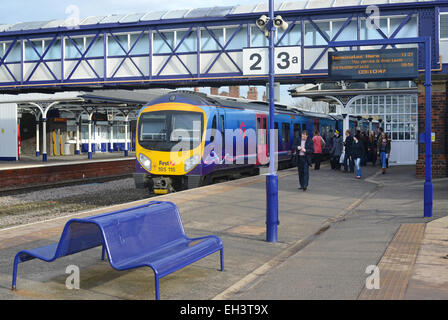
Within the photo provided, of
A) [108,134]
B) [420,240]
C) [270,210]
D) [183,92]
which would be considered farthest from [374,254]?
[108,134]

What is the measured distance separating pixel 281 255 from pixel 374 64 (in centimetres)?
1352

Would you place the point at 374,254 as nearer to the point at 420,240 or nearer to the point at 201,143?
the point at 420,240

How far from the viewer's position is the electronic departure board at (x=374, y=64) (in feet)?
61.7

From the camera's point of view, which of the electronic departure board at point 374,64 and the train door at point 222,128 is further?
the electronic departure board at point 374,64

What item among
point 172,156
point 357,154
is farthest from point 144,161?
point 357,154

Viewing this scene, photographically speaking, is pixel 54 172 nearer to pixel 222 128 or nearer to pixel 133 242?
pixel 222 128

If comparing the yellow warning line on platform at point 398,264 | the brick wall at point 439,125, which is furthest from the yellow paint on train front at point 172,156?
the brick wall at point 439,125

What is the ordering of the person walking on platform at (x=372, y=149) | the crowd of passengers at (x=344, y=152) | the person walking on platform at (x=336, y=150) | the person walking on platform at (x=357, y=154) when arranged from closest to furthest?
the crowd of passengers at (x=344, y=152) → the person walking on platform at (x=357, y=154) → the person walking on platform at (x=336, y=150) → the person walking on platform at (x=372, y=149)

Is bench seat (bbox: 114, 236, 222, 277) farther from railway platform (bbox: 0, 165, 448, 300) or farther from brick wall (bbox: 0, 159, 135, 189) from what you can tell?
brick wall (bbox: 0, 159, 135, 189)

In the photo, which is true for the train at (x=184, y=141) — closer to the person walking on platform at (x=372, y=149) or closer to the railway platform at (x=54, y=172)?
the railway platform at (x=54, y=172)

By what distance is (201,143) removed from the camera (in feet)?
49.9

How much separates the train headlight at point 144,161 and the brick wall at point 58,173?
259 inches

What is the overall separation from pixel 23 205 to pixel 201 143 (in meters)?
5.33

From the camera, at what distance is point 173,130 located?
1541 centimetres
